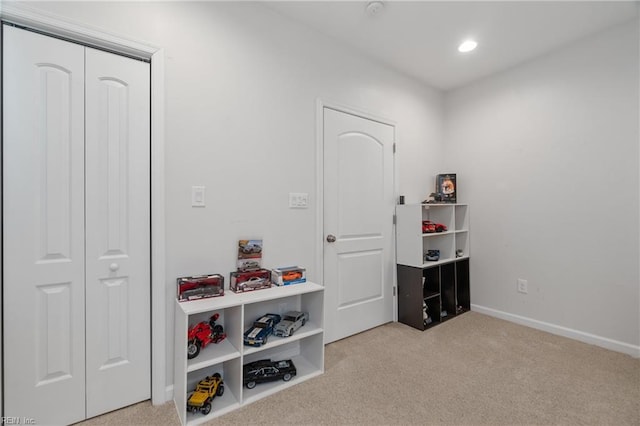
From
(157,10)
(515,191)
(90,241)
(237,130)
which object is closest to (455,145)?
(515,191)

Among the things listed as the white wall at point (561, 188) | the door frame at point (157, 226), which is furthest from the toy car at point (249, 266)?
the white wall at point (561, 188)

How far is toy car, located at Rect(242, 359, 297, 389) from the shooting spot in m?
1.82

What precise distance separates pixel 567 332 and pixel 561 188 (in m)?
1.27

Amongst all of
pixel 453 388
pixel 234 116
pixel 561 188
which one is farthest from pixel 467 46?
pixel 453 388

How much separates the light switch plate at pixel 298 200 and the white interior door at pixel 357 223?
216mm

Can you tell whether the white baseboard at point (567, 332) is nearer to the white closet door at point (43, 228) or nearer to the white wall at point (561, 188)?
the white wall at point (561, 188)

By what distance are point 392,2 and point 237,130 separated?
141 centimetres

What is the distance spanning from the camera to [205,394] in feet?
5.29

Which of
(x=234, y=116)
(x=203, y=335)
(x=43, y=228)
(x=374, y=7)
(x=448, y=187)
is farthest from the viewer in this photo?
(x=448, y=187)

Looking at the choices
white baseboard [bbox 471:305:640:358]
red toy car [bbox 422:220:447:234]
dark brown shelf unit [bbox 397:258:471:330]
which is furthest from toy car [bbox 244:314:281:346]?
white baseboard [bbox 471:305:640:358]

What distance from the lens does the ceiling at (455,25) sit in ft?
6.84

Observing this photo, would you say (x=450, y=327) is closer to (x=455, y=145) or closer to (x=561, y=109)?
(x=455, y=145)

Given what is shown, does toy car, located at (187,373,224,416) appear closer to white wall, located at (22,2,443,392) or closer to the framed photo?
white wall, located at (22,2,443,392)

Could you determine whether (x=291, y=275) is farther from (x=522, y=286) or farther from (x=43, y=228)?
(x=522, y=286)
